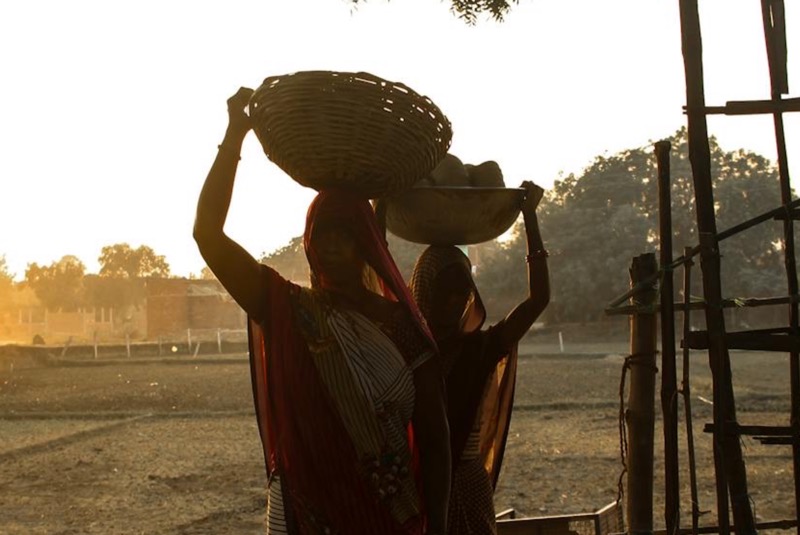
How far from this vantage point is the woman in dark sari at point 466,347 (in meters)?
2.86

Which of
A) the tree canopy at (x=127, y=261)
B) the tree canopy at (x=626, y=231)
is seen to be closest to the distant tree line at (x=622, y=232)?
the tree canopy at (x=626, y=231)

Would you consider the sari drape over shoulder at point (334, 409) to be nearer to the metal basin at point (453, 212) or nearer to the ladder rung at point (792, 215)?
the metal basin at point (453, 212)

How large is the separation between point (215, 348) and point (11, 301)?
198 feet

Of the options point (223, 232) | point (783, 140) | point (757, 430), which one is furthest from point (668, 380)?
point (223, 232)

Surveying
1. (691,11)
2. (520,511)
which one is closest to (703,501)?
(520,511)

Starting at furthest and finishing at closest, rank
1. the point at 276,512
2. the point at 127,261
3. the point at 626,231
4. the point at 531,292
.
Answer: the point at 127,261 → the point at 626,231 → the point at 531,292 → the point at 276,512

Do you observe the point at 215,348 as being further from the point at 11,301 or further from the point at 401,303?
the point at 11,301

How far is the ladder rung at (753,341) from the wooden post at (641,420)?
61 centimetres

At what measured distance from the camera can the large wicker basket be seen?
220cm

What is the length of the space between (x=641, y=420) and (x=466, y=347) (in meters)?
0.83

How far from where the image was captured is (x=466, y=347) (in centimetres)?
294

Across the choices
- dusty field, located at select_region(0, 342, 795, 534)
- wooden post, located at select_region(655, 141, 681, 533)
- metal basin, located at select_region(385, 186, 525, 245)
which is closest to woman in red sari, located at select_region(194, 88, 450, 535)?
metal basin, located at select_region(385, 186, 525, 245)

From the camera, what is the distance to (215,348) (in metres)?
37.4

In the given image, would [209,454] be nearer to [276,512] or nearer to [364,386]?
[276,512]
